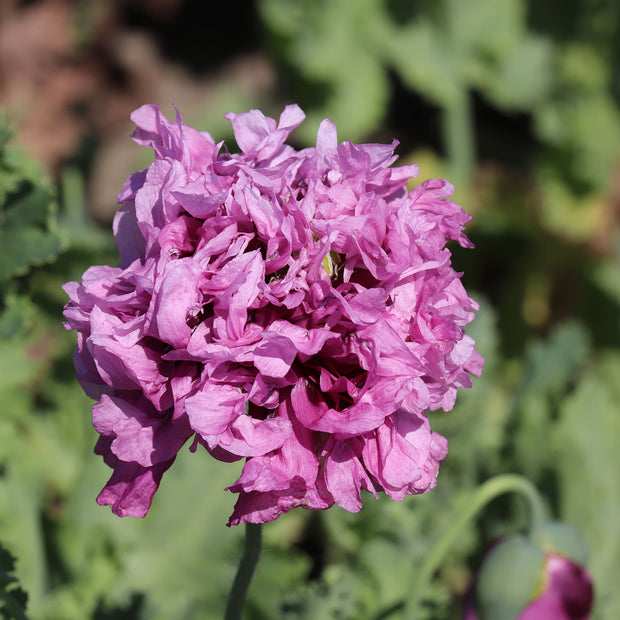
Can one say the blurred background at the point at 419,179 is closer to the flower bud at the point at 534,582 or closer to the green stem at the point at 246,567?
the flower bud at the point at 534,582

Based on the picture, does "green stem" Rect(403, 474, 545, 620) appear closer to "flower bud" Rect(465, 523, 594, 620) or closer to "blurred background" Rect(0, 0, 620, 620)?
"flower bud" Rect(465, 523, 594, 620)

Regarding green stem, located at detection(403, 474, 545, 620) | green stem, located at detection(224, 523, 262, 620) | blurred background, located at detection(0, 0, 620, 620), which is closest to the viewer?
green stem, located at detection(224, 523, 262, 620)

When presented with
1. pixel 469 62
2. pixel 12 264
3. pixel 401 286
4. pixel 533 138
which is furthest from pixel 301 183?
pixel 533 138

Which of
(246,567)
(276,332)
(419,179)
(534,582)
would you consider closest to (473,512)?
(534,582)

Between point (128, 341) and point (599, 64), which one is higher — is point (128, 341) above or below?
above

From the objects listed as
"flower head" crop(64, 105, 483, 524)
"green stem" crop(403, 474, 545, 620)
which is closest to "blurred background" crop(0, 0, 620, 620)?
"green stem" crop(403, 474, 545, 620)

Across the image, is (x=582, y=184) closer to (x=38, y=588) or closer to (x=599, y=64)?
(x=599, y=64)

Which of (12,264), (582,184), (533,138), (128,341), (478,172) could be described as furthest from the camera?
(533,138)
